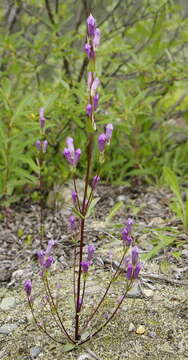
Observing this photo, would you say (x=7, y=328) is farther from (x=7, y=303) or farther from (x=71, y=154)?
(x=71, y=154)

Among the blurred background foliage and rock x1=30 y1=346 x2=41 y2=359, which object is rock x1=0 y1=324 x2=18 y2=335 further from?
the blurred background foliage

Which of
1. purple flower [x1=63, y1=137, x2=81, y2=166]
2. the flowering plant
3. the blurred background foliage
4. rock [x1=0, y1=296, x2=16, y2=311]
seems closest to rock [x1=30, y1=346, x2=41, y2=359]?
the flowering plant

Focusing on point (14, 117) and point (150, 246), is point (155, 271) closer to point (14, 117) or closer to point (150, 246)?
point (150, 246)

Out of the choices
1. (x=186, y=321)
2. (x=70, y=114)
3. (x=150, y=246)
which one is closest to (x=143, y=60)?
(x=70, y=114)

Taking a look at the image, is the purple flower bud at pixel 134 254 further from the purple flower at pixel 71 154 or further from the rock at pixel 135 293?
the rock at pixel 135 293

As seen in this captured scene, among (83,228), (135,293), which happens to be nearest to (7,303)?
(135,293)
